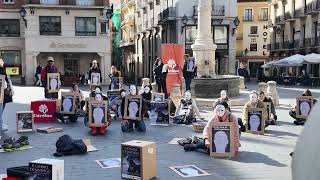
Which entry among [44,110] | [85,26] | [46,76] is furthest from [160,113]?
[85,26]

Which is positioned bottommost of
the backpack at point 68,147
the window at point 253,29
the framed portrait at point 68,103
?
the backpack at point 68,147

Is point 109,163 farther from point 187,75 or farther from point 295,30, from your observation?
point 295,30

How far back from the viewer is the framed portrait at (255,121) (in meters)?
12.2

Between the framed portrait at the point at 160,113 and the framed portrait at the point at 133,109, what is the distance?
4.36 feet

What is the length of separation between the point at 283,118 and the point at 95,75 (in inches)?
327

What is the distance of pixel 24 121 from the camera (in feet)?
41.6

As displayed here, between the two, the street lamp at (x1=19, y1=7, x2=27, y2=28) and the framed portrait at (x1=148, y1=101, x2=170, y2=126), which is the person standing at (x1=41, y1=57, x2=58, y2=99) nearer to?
the framed portrait at (x1=148, y1=101, x2=170, y2=126)

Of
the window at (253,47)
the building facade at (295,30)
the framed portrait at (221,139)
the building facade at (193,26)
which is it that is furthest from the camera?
the window at (253,47)

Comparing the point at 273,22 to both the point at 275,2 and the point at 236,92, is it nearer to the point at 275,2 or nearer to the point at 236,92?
the point at 275,2

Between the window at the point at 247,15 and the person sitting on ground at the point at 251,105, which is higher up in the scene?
the window at the point at 247,15

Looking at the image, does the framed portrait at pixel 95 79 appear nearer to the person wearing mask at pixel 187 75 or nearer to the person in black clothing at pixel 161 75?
the person in black clothing at pixel 161 75

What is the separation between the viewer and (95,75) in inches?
781

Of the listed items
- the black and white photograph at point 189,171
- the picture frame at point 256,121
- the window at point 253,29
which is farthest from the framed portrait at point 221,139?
the window at point 253,29

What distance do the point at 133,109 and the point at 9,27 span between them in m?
27.7
